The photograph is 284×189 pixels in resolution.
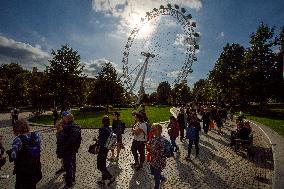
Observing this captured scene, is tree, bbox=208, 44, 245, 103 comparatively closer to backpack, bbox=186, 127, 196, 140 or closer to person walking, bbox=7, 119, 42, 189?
backpack, bbox=186, 127, 196, 140

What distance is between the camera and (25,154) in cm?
708

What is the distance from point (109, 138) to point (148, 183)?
188 cm

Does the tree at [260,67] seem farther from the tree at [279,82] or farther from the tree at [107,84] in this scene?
the tree at [107,84]

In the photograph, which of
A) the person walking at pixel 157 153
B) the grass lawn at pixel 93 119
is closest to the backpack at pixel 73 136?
the person walking at pixel 157 153

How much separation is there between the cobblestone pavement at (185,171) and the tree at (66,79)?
107 ft

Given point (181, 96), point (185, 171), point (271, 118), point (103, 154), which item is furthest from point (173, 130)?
point (181, 96)

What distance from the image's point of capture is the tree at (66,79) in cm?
4838

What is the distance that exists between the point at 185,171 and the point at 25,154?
6516 mm

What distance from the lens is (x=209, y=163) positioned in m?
13.4

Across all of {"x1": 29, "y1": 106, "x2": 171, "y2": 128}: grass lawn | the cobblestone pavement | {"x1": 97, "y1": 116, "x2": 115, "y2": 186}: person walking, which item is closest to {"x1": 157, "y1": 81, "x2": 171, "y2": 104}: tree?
{"x1": 29, "y1": 106, "x2": 171, "y2": 128}: grass lawn

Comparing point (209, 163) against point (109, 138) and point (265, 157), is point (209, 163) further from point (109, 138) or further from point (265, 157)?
point (109, 138)

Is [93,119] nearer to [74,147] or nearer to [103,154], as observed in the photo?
[103,154]

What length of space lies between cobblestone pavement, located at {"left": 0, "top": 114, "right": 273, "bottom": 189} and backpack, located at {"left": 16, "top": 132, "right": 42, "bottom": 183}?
2724mm

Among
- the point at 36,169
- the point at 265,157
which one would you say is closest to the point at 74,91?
the point at 265,157
